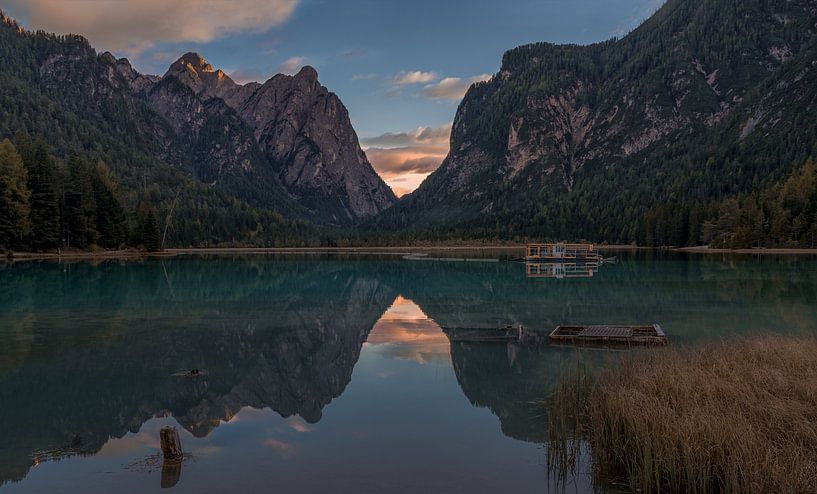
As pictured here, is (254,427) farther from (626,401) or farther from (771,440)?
(771,440)

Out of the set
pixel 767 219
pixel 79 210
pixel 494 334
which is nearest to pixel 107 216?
pixel 79 210

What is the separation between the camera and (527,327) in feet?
105

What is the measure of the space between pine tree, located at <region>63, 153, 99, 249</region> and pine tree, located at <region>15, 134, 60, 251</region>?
3.27 m

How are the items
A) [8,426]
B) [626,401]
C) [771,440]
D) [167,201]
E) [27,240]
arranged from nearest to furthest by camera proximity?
[771,440]
[626,401]
[8,426]
[27,240]
[167,201]

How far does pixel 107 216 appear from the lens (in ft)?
386

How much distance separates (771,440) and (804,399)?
2849mm

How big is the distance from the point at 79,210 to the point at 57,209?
466cm

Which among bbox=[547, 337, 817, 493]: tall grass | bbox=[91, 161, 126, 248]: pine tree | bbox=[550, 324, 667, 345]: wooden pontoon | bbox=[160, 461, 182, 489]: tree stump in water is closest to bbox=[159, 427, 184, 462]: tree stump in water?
bbox=[160, 461, 182, 489]: tree stump in water

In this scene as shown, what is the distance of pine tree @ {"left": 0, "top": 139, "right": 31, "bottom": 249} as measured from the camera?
311ft

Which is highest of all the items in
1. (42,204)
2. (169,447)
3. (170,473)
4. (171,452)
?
(42,204)

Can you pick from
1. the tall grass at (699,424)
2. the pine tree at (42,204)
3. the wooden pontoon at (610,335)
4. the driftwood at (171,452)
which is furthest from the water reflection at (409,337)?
the pine tree at (42,204)

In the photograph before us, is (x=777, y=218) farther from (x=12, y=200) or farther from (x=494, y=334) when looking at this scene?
(x=12, y=200)

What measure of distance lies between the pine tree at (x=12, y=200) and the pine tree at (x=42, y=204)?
8.03ft

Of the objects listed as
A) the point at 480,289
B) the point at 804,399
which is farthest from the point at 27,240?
the point at 804,399
